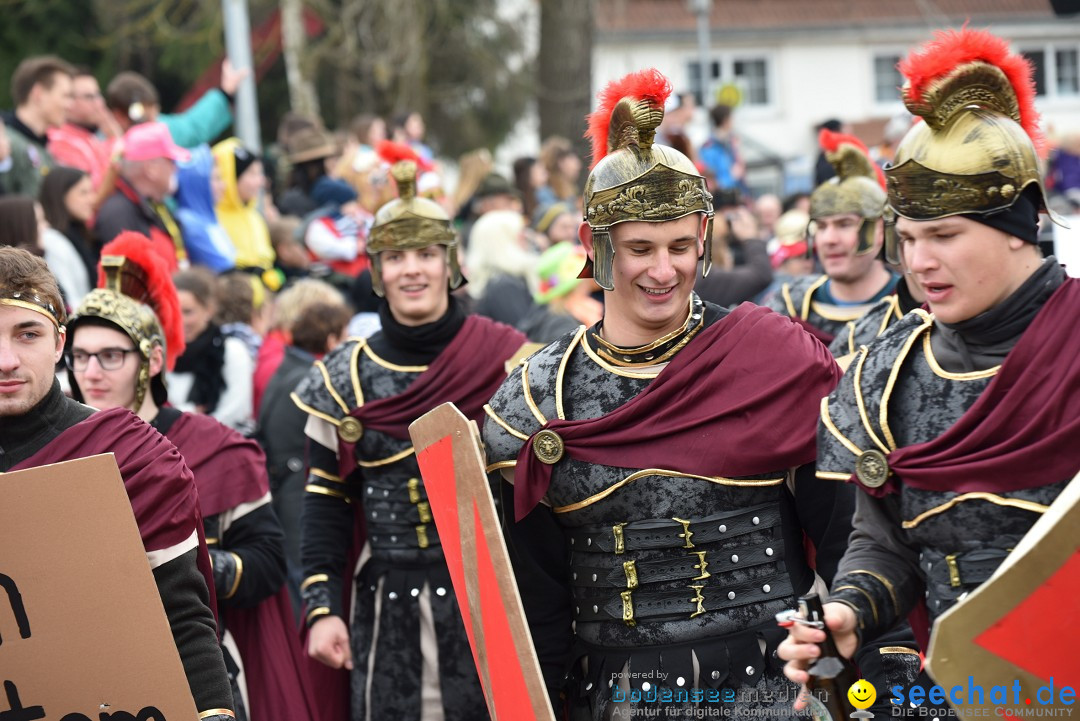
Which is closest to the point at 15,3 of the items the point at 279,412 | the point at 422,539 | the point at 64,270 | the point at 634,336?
the point at 64,270

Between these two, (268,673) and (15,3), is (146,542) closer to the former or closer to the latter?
(268,673)

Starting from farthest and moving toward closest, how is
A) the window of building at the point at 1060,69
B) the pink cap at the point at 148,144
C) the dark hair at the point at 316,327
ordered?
the window of building at the point at 1060,69
the pink cap at the point at 148,144
the dark hair at the point at 316,327

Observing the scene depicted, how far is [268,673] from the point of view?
507 centimetres

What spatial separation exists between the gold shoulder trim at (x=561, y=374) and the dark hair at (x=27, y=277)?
1347mm

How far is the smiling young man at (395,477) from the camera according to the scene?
5.40 m

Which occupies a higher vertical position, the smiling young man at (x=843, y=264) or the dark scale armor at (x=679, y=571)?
the smiling young man at (x=843, y=264)

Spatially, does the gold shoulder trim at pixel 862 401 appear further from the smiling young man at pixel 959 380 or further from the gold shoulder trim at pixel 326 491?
the gold shoulder trim at pixel 326 491

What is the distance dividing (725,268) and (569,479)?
557 centimetres

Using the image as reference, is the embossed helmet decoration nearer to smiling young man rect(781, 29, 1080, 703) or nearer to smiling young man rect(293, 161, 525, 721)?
smiling young man rect(293, 161, 525, 721)

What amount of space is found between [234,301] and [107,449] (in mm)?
4275

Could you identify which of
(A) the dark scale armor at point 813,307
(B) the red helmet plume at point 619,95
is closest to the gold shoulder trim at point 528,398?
(B) the red helmet plume at point 619,95

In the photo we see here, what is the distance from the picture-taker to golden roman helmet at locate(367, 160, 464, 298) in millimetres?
5656

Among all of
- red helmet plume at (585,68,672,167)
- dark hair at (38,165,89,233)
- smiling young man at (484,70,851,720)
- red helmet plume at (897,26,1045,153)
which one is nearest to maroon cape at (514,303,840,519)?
smiling young man at (484,70,851,720)

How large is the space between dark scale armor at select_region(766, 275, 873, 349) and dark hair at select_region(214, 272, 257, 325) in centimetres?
287
